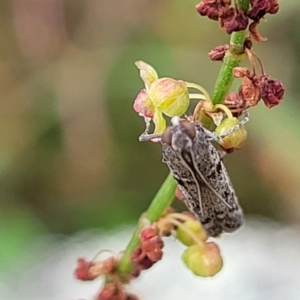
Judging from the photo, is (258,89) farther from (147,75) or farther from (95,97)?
(95,97)

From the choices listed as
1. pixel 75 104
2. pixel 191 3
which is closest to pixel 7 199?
pixel 75 104

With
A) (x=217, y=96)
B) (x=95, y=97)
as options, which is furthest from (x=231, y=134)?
(x=95, y=97)

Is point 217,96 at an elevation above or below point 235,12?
below

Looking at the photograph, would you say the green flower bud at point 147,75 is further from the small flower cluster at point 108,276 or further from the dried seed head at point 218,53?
the small flower cluster at point 108,276

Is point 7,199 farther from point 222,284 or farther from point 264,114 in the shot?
point 264,114

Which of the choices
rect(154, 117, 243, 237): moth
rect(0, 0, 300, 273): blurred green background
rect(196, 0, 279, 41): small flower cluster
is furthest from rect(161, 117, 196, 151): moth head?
rect(0, 0, 300, 273): blurred green background
